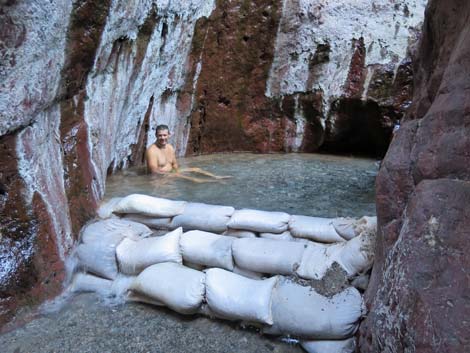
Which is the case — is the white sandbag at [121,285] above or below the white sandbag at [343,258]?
below

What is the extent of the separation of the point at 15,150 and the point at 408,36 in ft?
20.1

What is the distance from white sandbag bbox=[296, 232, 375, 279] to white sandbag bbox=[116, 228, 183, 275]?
89 centimetres

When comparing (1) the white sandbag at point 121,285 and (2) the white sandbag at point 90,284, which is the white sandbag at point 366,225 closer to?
(1) the white sandbag at point 121,285

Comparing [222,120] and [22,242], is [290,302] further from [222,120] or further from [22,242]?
[222,120]

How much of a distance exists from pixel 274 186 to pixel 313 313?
2.30m

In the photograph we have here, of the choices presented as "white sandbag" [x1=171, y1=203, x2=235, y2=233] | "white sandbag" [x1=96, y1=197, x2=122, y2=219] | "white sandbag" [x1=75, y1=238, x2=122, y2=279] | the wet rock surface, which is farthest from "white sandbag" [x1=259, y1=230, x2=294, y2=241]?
"white sandbag" [x1=96, y1=197, x2=122, y2=219]

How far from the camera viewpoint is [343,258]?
2555mm

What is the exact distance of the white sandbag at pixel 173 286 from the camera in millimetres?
2592

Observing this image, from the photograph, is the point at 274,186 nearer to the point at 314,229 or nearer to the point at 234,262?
the point at 314,229

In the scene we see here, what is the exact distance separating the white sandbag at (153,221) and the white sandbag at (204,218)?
0.07 meters

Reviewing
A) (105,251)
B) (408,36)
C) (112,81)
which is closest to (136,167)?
(112,81)

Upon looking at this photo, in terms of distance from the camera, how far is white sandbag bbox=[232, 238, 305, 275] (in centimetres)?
264

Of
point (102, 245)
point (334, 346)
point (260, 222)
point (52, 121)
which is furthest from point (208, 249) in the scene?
point (52, 121)

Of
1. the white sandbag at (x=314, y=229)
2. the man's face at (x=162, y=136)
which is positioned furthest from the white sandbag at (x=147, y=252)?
the man's face at (x=162, y=136)
